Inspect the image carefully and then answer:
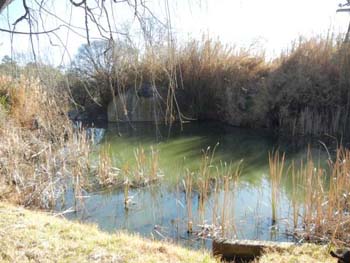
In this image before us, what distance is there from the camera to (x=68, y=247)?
2.88 meters

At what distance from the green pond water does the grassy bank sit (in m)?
0.88

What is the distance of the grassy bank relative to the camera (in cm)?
271

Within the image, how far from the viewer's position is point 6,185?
504cm

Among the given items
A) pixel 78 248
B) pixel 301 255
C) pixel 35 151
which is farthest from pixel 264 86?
pixel 78 248

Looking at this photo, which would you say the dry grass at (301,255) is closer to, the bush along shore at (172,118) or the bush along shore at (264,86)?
the bush along shore at (172,118)

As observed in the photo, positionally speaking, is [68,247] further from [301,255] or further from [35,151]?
[35,151]

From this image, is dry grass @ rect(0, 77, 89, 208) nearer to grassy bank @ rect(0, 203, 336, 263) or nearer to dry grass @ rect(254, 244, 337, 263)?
grassy bank @ rect(0, 203, 336, 263)

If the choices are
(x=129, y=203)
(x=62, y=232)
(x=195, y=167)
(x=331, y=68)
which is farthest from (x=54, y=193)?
(x=331, y=68)

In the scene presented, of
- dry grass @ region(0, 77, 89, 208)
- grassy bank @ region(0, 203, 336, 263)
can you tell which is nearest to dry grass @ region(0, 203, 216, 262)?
grassy bank @ region(0, 203, 336, 263)

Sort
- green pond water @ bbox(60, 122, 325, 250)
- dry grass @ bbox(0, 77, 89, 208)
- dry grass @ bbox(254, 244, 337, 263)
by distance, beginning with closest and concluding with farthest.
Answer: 1. dry grass @ bbox(254, 244, 337, 263)
2. green pond water @ bbox(60, 122, 325, 250)
3. dry grass @ bbox(0, 77, 89, 208)

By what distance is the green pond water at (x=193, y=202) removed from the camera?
440 cm

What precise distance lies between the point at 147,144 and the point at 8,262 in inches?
301

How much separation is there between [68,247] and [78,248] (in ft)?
0.23

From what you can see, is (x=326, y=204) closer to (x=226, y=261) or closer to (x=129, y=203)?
(x=226, y=261)
